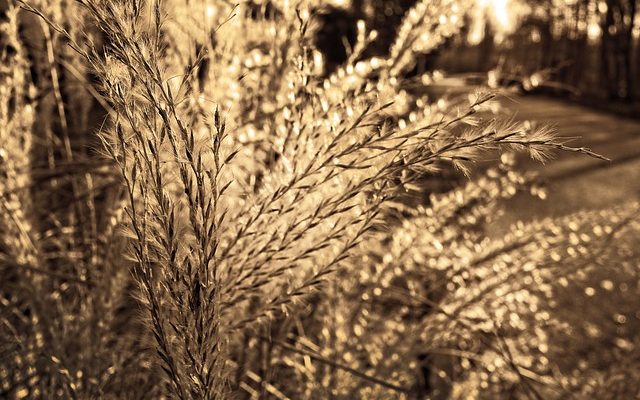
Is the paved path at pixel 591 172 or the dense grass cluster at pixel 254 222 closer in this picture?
the dense grass cluster at pixel 254 222

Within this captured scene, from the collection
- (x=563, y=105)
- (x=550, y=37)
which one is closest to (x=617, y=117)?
(x=563, y=105)

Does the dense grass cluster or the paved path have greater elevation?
the dense grass cluster

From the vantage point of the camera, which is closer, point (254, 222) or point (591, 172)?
point (254, 222)

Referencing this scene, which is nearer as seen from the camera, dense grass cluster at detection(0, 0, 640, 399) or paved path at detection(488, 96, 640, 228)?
dense grass cluster at detection(0, 0, 640, 399)

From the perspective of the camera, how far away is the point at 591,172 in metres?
6.53

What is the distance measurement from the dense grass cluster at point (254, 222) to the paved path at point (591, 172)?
2555 millimetres

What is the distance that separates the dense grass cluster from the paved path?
8.38ft

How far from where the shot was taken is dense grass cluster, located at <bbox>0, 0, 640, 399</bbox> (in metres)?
0.43

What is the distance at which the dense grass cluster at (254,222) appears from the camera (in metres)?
0.43

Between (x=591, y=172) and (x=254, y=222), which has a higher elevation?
(x=254, y=222)

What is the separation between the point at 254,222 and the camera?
532 millimetres

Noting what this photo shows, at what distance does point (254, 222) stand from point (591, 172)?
661 centimetres

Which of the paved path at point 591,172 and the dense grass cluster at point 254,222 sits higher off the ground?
the dense grass cluster at point 254,222

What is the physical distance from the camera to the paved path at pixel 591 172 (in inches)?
209
